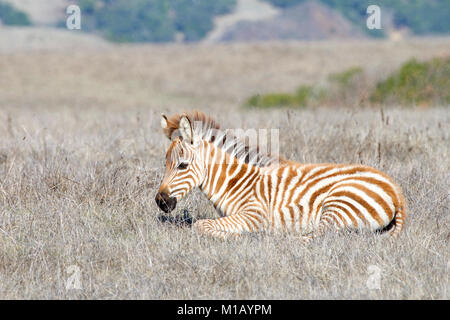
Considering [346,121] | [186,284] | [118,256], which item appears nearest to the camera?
[186,284]

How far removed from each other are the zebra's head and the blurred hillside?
435ft

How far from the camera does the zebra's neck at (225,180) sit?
6430mm

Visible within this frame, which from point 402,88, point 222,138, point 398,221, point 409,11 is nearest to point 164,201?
point 222,138

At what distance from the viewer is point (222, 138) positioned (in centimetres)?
643

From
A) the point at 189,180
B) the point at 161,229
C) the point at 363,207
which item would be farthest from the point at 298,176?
the point at 161,229

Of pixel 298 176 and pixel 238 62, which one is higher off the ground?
pixel 238 62

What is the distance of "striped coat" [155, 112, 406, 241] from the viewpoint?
236 inches

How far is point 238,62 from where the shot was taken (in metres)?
62.1

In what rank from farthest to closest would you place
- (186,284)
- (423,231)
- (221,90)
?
1. (221,90)
2. (423,231)
3. (186,284)

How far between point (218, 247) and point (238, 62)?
57490mm

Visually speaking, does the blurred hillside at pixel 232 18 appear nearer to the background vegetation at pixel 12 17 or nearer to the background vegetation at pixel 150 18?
the background vegetation at pixel 150 18

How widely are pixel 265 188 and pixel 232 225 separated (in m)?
0.60

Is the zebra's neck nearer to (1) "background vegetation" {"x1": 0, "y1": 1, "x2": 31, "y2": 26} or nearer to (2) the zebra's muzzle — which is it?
(2) the zebra's muzzle
